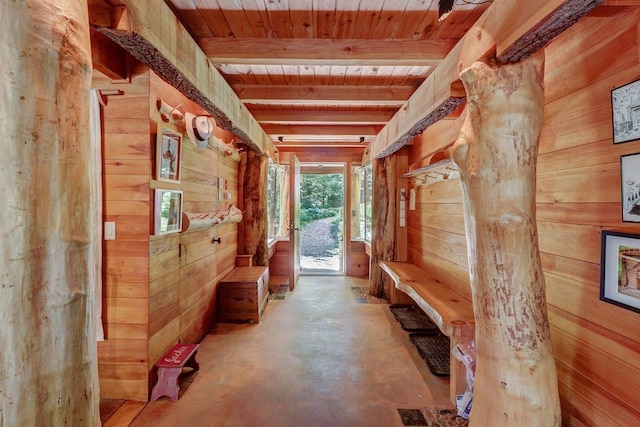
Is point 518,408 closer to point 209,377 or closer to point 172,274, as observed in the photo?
point 209,377

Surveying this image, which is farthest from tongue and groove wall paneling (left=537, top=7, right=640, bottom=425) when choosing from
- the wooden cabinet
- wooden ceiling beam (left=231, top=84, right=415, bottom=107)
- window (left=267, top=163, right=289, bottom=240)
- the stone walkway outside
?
the stone walkway outside

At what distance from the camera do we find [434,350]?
103 inches

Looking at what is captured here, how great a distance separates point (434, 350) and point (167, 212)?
8.46 ft

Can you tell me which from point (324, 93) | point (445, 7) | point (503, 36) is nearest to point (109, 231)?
point (324, 93)

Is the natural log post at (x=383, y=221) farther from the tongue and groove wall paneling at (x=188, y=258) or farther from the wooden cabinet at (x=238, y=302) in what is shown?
the tongue and groove wall paneling at (x=188, y=258)

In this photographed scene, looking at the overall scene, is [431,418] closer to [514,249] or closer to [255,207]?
[514,249]

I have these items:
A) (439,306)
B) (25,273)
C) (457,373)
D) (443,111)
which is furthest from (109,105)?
(457,373)

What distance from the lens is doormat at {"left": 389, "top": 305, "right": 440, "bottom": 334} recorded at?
3062mm

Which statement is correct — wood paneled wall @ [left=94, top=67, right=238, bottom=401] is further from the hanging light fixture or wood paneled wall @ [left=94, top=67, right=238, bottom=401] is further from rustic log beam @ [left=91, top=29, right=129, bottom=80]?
the hanging light fixture

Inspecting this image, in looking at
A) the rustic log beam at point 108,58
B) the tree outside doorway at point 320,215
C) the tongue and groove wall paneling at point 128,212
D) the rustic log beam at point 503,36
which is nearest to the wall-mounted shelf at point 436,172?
the rustic log beam at point 503,36

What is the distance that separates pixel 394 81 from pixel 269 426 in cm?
279

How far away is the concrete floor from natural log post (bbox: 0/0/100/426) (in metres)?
1.17

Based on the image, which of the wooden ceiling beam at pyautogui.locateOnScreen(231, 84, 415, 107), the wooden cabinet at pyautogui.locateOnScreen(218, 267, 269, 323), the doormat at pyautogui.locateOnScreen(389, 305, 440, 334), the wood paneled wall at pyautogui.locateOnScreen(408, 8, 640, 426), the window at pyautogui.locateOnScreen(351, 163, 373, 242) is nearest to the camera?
the wood paneled wall at pyautogui.locateOnScreen(408, 8, 640, 426)

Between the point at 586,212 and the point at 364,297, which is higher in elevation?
the point at 586,212
